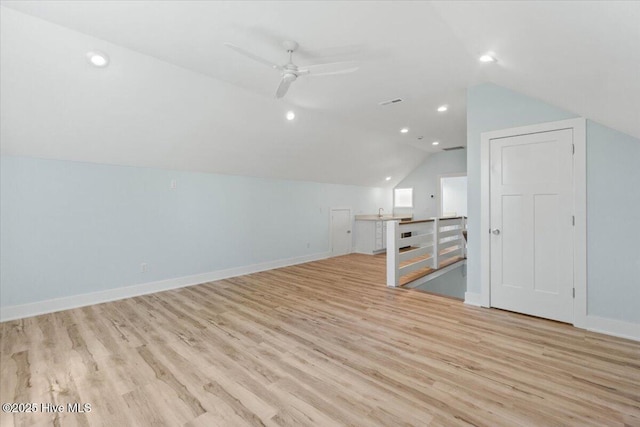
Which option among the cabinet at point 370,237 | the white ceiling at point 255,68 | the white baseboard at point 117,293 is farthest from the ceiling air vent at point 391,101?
the cabinet at point 370,237

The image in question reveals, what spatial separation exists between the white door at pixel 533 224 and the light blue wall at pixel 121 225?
403 cm

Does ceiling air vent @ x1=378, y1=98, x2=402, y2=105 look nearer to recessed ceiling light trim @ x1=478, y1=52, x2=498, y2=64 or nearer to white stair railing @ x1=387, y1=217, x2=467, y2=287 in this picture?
recessed ceiling light trim @ x1=478, y1=52, x2=498, y2=64

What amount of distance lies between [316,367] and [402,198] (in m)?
7.80

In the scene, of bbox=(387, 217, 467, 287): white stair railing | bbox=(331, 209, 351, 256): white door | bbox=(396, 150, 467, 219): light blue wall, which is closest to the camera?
bbox=(387, 217, 467, 287): white stair railing

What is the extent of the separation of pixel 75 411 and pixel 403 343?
2.47m

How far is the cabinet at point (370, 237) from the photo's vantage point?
749 centimetres

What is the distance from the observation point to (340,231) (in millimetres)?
7445

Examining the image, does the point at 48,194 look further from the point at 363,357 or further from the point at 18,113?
the point at 363,357

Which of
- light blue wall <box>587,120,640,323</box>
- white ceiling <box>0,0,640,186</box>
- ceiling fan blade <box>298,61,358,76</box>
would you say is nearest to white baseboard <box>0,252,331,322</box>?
white ceiling <box>0,0,640,186</box>

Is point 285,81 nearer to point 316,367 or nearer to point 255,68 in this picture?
point 255,68

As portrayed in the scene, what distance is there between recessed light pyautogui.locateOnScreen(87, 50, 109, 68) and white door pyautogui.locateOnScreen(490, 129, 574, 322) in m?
4.42

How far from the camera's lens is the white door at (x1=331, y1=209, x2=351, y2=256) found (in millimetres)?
7223

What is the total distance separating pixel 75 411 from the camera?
5.76ft

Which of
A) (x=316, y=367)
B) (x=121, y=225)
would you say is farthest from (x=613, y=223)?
(x=121, y=225)
